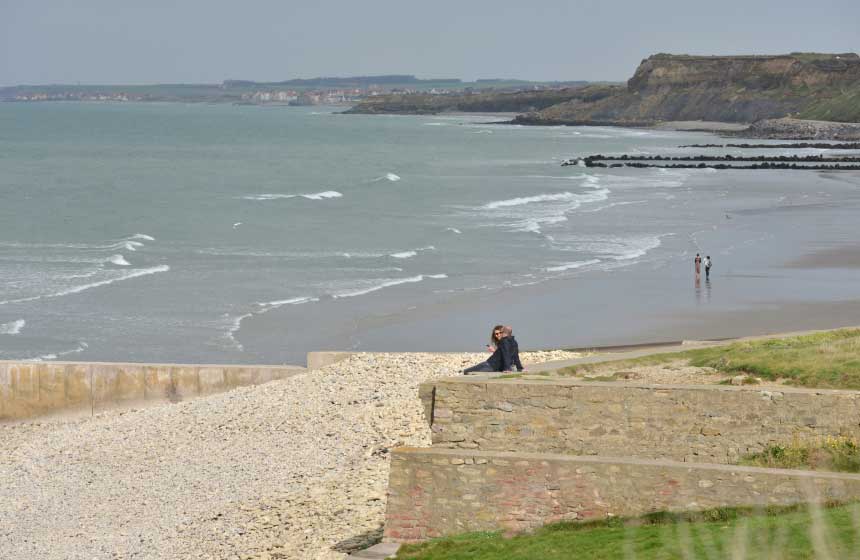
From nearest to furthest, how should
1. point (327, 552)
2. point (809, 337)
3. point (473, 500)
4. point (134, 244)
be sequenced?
point (473, 500) < point (327, 552) < point (809, 337) < point (134, 244)

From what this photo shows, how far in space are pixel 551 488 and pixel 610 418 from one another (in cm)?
110


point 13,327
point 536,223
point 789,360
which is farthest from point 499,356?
point 536,223

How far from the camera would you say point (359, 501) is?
15.9 m

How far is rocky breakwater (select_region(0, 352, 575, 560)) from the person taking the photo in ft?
51.6

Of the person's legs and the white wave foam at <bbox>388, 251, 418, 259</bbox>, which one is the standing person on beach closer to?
the person's legs

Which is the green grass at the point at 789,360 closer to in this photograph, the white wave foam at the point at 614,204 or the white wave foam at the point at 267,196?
the white wave foam at the point at 614,204

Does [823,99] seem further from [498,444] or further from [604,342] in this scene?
[498,444]

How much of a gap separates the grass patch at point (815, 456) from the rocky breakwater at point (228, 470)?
405cm

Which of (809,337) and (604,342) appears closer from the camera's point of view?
(809,337)

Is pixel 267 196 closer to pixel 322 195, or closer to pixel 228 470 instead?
pixel 322 195

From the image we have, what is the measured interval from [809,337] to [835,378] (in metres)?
3.87

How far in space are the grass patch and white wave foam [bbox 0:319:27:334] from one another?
925 inches

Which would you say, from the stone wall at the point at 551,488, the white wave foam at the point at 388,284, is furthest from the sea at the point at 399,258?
the stone wall at the point at 551,488

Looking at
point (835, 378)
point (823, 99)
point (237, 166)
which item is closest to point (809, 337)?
point (835, 378)
